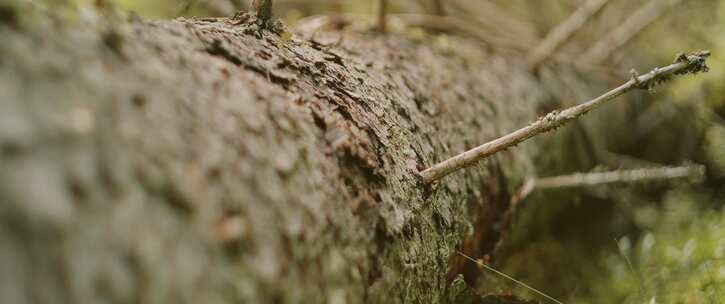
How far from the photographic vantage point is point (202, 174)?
24.7 inches

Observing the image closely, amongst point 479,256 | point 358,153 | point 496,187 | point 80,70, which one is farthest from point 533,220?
point 80,70

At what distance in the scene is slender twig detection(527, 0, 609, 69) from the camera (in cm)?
243

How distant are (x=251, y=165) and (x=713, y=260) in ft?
→ 6.29

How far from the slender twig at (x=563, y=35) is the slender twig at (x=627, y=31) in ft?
1.66

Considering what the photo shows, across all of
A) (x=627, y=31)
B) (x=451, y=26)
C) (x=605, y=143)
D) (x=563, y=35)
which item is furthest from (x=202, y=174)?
(x=627, y=31)

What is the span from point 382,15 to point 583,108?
108 centimetres

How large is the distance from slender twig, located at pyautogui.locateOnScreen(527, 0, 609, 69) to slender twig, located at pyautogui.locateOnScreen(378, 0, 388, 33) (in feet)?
3.00

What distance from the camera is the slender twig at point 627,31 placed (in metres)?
2.93

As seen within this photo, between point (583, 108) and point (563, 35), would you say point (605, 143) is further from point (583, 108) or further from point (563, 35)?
point (583, 108)

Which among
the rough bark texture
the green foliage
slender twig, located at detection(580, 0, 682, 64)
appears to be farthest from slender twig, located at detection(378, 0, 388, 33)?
slender twig, located at detection(580, 0, 682, 64)

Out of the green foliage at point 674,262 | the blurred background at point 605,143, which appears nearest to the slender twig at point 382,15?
the blurred background at point 605,143

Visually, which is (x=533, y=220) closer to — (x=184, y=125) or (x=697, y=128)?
(x=184, y=125)

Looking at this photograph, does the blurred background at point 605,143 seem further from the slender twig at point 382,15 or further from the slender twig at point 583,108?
the slender twig at point 583,108

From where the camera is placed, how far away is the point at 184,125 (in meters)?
0.65
